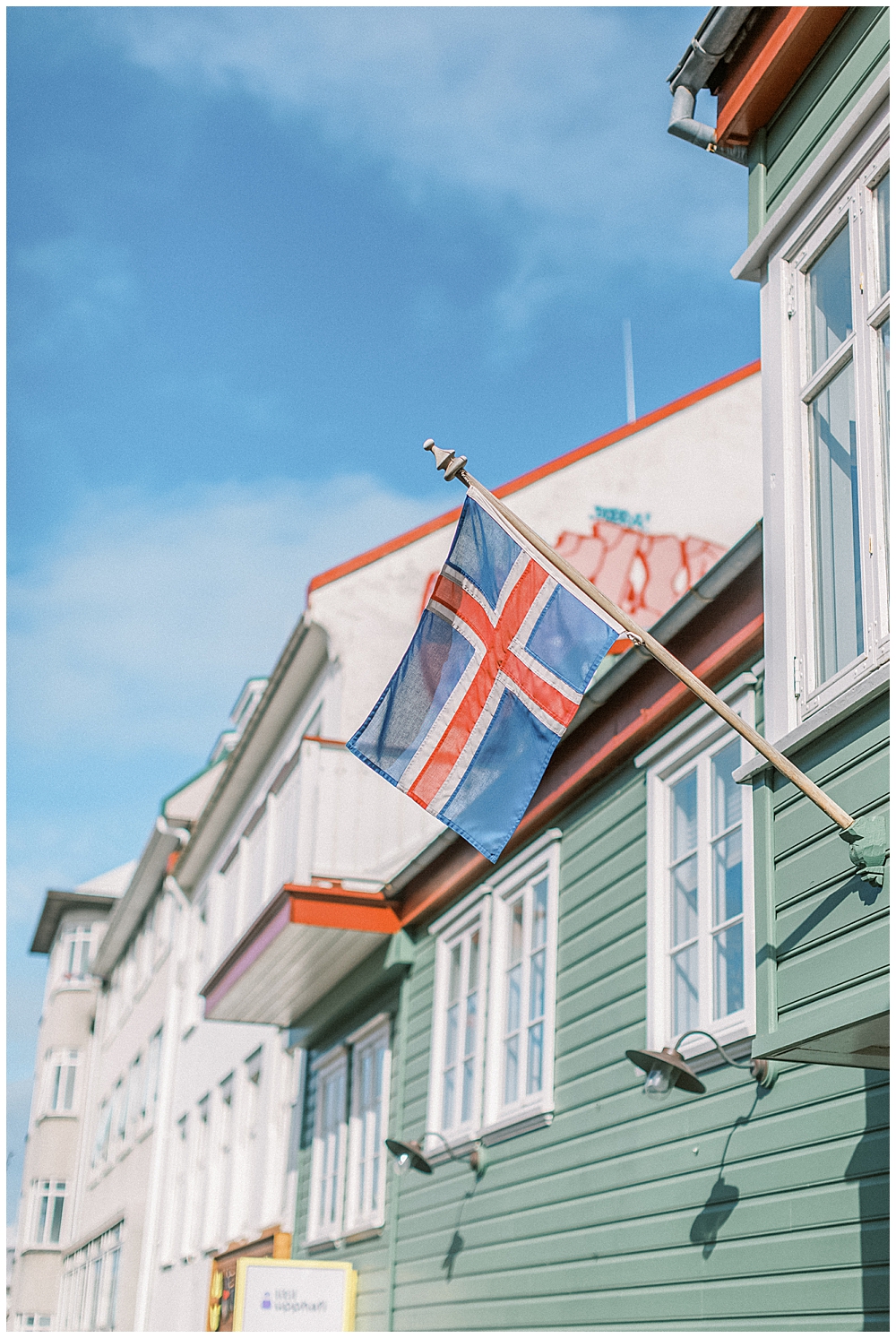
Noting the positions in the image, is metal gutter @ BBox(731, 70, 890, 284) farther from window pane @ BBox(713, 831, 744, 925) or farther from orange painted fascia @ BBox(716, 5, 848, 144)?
window pane @ BBox(713, 831, 744, 925)

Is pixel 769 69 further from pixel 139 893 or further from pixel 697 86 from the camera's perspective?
pixel 139 893

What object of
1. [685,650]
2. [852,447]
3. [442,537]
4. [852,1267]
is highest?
[442,537]

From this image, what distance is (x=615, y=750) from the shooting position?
852 centimetres

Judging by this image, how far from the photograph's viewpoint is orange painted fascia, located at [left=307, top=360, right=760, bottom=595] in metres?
14.3

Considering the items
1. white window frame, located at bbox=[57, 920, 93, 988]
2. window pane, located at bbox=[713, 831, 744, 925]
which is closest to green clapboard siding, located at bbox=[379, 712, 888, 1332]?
window pane, located at bbox=[713, 831, 744, 925]

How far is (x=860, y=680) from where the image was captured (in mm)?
4660

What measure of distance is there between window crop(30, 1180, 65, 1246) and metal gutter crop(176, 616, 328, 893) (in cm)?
1344

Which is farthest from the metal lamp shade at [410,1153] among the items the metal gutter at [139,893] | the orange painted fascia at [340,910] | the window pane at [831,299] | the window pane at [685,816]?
the metal gutter at [139,893]

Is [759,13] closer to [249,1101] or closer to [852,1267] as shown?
[852,1267]

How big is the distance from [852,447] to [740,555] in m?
1.94

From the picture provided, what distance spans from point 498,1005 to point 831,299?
5789mm

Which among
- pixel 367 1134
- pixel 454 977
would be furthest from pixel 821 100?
pixel 367 1134

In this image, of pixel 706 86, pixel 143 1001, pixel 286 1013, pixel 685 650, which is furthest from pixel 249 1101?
pixel 706 86

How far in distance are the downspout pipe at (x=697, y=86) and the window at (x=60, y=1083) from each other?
30.5 meters
